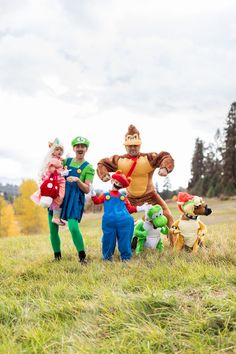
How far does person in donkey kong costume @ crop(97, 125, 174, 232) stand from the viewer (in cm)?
531

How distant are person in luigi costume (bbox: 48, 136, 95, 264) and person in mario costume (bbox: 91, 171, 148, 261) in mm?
312

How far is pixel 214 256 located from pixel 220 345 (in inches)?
84.8

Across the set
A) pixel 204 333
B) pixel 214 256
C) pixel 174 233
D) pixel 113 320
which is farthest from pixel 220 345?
pixel 174 233

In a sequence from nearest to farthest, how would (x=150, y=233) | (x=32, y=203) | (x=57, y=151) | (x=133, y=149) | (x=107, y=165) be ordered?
(x=57, y=151) < (x=150, y=233) < (x=133, y=149) < (x=107, y=165) < (x=32, y=203)

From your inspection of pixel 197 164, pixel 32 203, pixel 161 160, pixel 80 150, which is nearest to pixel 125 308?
pixel 80 150

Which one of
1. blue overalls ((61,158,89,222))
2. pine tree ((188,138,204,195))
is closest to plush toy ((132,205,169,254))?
blue overalls ((61,158,89,222))

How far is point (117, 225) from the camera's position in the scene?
4.76 m

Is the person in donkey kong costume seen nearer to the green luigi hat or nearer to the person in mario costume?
the person in mario costume

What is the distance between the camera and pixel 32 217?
28141mm

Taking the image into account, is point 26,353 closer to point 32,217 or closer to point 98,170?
point 98,170

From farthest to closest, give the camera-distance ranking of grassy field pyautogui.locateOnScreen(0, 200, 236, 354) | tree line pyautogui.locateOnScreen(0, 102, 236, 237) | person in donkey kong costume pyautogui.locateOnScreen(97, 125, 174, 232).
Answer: tree line pyautogui.locateOnScreen(0, 102, 236, 237) < person in donkey kong costume pyautogui.locateOnScreen(97, 125, 174, 232) < grassy field pyautogui.locateOnScreen(0, 200, 236, 354)

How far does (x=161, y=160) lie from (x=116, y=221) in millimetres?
1171

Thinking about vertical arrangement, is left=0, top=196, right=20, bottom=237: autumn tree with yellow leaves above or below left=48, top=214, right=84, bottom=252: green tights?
below

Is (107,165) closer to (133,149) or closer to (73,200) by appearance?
(133,149)
